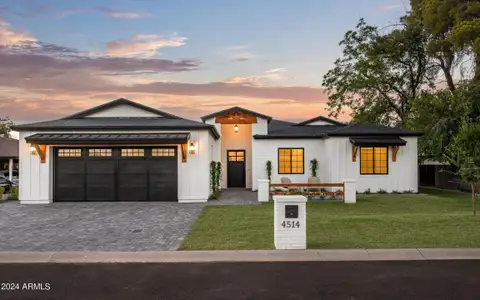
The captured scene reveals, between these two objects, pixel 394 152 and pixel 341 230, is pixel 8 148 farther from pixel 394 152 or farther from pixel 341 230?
pixel 341 230

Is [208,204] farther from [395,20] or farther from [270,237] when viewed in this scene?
[395,20]

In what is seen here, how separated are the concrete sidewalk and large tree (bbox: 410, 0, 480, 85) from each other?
19.0 m

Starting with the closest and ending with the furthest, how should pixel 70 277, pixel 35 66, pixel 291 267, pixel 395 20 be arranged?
pixel 70 277 → pixel 291 267 → pixel 35 66 → pixel 395 20

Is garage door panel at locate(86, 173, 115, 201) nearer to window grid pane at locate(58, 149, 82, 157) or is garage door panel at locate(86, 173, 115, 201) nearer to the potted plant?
window grid pane at locate(58, 149, 82, 157)

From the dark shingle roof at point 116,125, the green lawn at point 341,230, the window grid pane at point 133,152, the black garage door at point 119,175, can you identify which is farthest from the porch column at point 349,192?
the window grid pane at point 133,152

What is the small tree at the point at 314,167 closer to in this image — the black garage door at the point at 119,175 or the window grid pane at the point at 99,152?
the black garage door at the point at 119,175

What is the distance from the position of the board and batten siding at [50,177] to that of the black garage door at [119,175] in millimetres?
336

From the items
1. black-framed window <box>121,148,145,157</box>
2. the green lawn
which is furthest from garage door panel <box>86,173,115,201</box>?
the green lawn

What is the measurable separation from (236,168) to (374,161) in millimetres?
8943

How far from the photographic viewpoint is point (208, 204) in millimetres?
17641

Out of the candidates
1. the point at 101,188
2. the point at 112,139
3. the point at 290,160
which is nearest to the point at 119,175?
the point at 101,188

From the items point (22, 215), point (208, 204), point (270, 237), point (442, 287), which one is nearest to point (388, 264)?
point (442, 287)

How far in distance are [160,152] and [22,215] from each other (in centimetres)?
622

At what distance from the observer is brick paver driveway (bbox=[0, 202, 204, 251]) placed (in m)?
9.51
